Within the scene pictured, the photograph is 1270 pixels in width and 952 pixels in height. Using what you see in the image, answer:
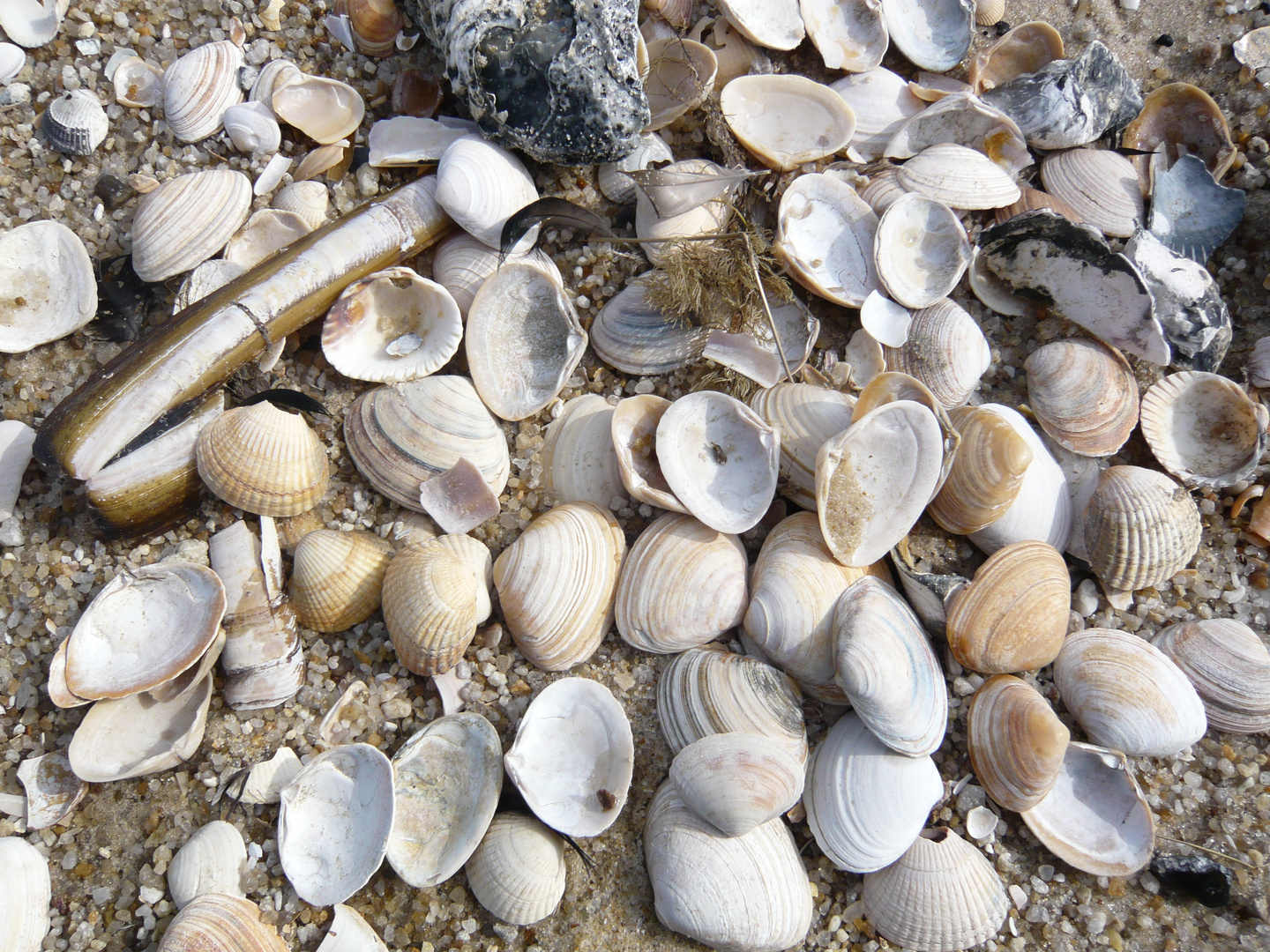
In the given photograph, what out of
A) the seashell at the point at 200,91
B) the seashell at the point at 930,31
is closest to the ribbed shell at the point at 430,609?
the seashell at the point at 200,91

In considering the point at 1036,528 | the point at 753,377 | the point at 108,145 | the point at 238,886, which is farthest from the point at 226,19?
the point at 1036,528

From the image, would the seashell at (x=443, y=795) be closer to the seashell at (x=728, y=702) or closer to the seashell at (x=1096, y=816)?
the seashell at (x=728, y=702)

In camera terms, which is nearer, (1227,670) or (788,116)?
(1227,670)

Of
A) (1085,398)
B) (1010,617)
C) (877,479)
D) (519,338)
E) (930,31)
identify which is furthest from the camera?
(930,31)

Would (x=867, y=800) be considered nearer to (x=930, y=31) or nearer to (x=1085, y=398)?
(x=1085, y=398)

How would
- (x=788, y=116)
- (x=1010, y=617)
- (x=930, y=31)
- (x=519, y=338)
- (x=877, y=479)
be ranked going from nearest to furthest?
(x=1010, y=617)
(x=877, y=479)
(x=519, y=338)
(x=788, y=116)
(x=930, y=31)

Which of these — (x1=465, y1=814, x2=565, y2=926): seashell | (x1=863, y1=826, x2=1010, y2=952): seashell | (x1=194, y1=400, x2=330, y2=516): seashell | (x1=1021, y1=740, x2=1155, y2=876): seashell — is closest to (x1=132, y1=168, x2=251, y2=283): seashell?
(x1=194, y1=400, x2=330, y2=516): seashell

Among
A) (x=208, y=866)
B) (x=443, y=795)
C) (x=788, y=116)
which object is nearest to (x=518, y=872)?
(x=443, y=795)
